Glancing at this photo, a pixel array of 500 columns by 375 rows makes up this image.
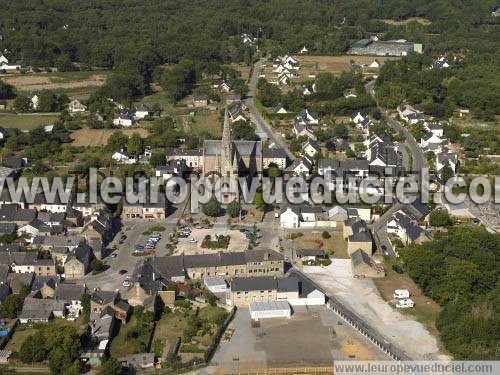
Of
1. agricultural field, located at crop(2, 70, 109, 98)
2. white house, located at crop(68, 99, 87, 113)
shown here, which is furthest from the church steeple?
agricultural field, located at crop(2, 70, 109, 98)

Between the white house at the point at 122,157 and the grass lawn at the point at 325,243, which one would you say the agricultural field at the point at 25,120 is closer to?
the white house at the point at 122,157

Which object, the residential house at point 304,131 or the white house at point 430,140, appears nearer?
the white house at point 430,140

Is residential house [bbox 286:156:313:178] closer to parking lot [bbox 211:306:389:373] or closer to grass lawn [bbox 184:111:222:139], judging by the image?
grass lawn [bbox 184:111:222:139]

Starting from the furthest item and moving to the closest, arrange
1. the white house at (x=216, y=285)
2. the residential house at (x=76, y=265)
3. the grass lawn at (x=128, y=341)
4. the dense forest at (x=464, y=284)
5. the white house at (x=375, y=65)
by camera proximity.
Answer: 1. the white house at (x=375, y=65)
2. the residential house at (x=76, y=265)
3. the white house at (x=216, y=285)
4. the grass lawn at (x=128, y=341)
5. the dense forest at (x=464, y=284)

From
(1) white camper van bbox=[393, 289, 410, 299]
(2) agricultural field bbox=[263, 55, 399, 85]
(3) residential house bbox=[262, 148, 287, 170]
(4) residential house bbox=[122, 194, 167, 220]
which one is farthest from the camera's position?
(2) agricultural field bbox=[263, 55, 399, 85]

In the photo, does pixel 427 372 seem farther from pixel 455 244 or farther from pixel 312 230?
pixel 312 230

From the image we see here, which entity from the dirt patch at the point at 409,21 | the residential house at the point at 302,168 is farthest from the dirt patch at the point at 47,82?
the dirt patch at the point at 409,21

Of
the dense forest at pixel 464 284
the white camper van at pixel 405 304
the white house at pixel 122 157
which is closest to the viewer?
the dense forest at pixel 464 284
